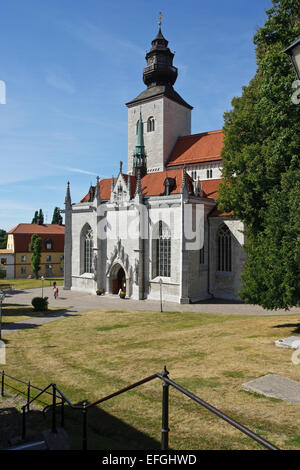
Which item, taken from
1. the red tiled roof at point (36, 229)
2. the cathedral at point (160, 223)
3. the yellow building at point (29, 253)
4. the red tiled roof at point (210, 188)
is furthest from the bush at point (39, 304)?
the red tiled roof at point (36, 229)

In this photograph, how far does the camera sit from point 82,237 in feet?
136

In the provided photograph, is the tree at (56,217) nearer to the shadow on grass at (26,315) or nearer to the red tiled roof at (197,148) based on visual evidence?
the red tiled roof at (197,148)

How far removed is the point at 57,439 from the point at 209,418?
3.83m

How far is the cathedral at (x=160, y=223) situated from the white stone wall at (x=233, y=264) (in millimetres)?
98

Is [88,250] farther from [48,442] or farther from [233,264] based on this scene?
[48,442]

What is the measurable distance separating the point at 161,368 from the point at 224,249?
22188 millimetres

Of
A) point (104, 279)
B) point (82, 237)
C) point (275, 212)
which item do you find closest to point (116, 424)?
point (275, 212)

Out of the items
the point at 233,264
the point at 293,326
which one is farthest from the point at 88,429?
the point at 233,264

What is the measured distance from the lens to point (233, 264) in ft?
108

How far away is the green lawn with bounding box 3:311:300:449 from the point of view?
7977mm

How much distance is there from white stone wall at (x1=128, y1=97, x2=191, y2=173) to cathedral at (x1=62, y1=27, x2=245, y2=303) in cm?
14

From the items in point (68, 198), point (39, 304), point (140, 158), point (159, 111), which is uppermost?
point (159, 111)

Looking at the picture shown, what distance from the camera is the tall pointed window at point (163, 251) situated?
3306 cm
